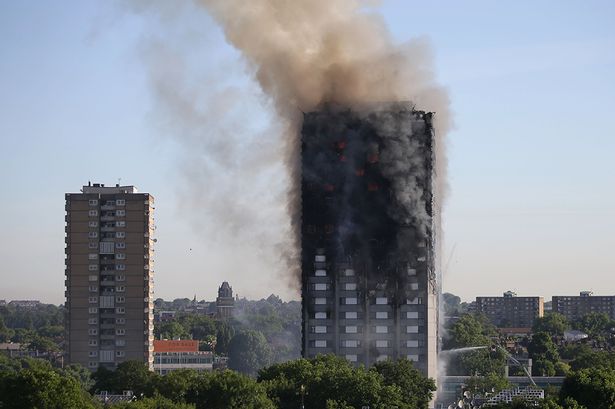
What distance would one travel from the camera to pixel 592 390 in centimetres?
13875

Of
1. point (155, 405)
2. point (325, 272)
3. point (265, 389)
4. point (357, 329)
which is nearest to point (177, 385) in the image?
point (265, 389)

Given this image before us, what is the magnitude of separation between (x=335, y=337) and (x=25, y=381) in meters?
50.1

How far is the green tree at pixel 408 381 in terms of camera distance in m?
155

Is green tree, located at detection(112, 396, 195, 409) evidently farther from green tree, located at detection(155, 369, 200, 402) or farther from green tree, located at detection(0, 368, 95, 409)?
green tree, located at detection(155, 369, 200, 402)

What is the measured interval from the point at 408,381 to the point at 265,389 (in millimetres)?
16933

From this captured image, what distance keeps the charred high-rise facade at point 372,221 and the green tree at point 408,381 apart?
8.28 metres

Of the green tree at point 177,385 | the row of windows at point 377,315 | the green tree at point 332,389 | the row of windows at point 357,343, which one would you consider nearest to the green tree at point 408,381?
the green tree at point 332,389

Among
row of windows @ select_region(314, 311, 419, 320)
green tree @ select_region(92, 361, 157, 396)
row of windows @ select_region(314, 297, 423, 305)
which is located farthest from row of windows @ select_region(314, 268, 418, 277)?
green tree @ select_region(92, 361, 157, 396)

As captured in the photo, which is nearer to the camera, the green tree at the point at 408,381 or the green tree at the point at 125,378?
the green tree at the point at 408,381

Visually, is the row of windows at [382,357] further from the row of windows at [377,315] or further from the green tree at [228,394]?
the green tree at [228,394]

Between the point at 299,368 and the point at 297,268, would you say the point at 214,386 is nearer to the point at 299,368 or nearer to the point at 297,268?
the point at 299,368

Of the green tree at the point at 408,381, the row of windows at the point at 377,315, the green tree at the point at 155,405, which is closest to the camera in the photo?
the green tree at the point at 155,405

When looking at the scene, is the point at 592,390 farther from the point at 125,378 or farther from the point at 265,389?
the point at 125,378

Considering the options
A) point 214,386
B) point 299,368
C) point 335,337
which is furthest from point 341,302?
point 214,386
